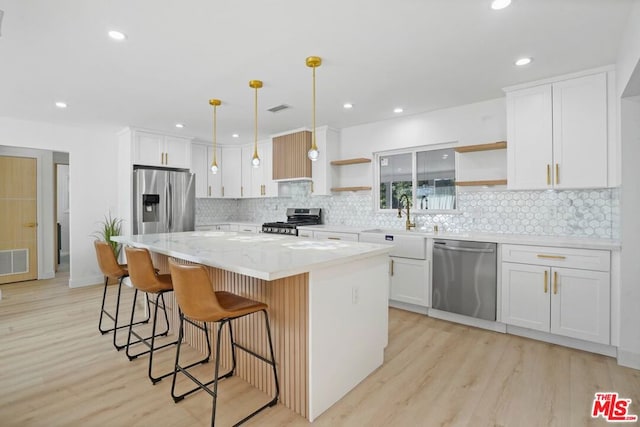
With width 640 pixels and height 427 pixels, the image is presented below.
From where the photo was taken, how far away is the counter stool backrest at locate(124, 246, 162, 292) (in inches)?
94.4

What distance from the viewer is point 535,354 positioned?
2.71 meters

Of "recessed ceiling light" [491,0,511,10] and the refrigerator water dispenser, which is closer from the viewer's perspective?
"recessed ceiling light" [491,0,511,10]

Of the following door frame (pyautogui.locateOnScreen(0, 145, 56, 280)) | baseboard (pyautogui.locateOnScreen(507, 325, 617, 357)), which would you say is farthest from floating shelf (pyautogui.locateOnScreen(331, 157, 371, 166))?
door frame (pyautogui.locateOnScreen(0, 145, 56, 280))

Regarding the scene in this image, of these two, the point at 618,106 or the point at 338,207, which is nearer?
the point at 618,106

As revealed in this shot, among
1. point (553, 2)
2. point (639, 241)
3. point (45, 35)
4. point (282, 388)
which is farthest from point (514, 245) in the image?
point (45, 35)

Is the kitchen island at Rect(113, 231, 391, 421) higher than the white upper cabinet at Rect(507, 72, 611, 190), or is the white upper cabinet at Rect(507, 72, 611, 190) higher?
the white upper cabinet at Rect(507, 72, 611, 190)

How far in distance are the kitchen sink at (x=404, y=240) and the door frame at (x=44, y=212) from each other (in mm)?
5552

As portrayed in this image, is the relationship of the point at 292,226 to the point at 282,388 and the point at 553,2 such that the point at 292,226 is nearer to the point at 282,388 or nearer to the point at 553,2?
the point at 282,388

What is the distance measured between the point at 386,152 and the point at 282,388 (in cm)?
346

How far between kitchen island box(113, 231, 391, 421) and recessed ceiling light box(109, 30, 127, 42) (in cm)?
157

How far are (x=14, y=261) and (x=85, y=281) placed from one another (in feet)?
4.60

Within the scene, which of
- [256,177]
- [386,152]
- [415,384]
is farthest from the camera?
[256,177]

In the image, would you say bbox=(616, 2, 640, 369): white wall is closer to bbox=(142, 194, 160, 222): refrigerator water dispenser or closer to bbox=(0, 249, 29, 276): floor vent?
bbox=(142, 194, 160, 222): refrigerator water dispenser

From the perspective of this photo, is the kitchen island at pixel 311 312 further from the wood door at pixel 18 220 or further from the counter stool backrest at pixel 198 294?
the wood door at pixel 18 220
